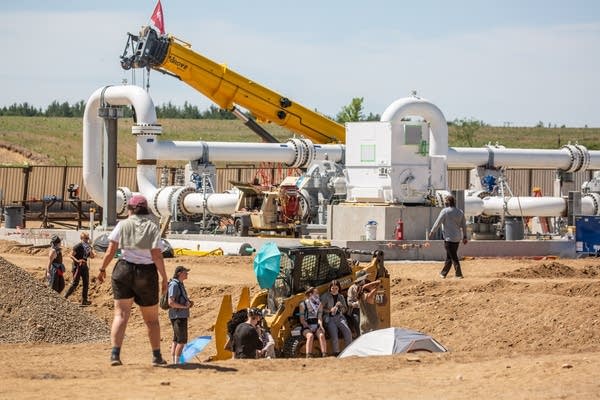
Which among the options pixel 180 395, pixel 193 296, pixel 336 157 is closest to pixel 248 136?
pixel 336 157

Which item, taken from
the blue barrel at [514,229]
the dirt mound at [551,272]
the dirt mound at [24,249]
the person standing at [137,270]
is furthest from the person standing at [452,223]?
the dirt mound at [24,249]

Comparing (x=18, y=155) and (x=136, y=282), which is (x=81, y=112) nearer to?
(x=18, y=155)

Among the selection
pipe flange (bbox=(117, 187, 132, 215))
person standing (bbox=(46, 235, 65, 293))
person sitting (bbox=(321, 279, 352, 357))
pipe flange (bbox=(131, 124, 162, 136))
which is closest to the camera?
person sitting (bbox=(321, 279, 352, 357))

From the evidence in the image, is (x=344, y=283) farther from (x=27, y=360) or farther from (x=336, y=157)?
(x=336, y=157)

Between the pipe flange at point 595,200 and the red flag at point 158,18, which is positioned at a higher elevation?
the red flag at point 158,18

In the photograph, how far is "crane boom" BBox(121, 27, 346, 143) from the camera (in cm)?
4331

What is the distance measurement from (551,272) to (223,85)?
18206mm

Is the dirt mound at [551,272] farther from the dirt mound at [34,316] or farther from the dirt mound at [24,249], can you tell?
the dirt mound at [24,249]

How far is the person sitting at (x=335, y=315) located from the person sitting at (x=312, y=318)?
6.8 inches

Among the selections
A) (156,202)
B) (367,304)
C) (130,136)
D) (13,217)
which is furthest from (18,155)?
(367,304)

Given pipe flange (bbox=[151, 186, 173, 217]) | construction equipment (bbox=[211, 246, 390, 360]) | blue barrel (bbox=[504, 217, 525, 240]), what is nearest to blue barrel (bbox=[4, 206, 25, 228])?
pipe flange (bbox=[151, 186, 173, 217])

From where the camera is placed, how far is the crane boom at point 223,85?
4331 centimetres

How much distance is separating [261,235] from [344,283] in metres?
17.6

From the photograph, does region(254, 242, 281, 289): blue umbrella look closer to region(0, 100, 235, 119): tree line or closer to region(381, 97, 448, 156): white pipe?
region(381, 97, 448, 156): white pipe
